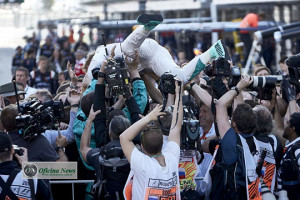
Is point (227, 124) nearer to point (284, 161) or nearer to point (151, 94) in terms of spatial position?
point (284, 161)

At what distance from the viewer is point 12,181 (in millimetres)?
5621

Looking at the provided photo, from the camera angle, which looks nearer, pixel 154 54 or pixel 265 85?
pixel 265 85

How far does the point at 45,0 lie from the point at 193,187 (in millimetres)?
55239

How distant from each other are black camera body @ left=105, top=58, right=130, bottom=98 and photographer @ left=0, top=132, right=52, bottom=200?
1236 millimetres

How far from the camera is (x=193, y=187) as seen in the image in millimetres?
6238

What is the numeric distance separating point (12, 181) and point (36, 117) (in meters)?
1.04

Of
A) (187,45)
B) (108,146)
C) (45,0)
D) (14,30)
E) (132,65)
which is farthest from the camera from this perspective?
(45,0)

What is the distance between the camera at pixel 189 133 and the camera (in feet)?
20.3

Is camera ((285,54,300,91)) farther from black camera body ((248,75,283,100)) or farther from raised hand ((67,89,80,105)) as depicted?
raised hand ((67,89,80,105))

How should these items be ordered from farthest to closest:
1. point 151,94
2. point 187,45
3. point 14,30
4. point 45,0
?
1. point 45,0
2. point 14,30
3. point 187,45
4. point 151,94

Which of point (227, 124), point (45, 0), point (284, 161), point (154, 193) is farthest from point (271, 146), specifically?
point (45, 0)

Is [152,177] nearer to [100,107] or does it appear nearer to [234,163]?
[234,163]

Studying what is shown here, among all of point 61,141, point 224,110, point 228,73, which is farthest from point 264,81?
point 61,141

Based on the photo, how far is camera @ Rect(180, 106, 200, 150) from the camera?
20.3 ft
